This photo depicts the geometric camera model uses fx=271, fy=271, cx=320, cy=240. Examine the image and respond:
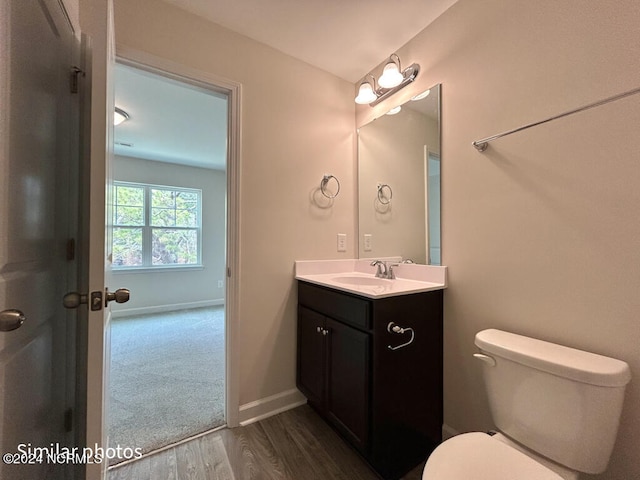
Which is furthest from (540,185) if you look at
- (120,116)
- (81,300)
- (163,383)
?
(120,116)

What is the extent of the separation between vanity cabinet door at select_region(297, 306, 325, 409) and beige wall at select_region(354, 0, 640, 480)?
0.71 metres

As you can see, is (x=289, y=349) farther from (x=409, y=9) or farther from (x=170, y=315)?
(x=170, y=315)

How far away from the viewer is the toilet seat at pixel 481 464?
809mm

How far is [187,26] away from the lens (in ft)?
5.10

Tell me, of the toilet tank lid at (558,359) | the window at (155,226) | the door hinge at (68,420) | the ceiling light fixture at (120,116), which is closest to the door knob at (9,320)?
the door hinge at (68,420)

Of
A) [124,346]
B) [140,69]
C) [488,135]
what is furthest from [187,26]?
[124,346]

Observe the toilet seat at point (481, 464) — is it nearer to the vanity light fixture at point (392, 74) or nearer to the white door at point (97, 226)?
the white door at point (97, 226)

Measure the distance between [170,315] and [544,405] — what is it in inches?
177

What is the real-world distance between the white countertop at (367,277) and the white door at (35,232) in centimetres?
115

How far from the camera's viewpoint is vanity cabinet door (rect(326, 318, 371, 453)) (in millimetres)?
1266

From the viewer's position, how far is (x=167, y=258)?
4.47 meters

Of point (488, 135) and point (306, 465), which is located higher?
point (488, 135)

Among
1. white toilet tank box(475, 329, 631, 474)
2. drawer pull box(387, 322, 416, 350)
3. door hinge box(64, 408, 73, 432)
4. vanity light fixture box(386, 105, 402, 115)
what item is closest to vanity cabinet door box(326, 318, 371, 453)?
drawer pull box(387, 322, 416, 350)

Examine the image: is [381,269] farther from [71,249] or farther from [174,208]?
[174,208]
